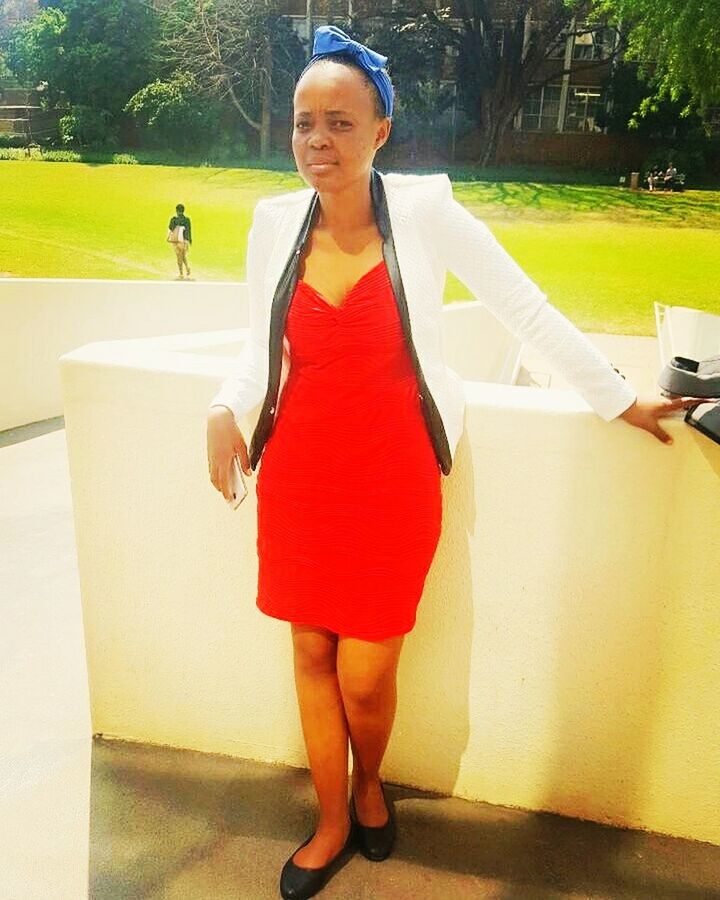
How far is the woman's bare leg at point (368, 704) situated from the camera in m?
1.31

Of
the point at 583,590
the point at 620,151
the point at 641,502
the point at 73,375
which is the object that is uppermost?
the point at 620,151

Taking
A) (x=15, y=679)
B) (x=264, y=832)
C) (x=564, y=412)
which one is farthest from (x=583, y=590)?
(x=15, y=679)

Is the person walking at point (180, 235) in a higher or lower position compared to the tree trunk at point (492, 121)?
lower

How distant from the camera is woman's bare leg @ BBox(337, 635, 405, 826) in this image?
131 cm

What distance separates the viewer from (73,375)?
1.53m

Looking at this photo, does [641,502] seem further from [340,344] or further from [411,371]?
[340,344]

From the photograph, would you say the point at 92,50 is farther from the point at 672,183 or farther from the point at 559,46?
the point at 672,183

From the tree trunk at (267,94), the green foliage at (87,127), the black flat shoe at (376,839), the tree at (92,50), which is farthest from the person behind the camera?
the tree trunk at (267,94)

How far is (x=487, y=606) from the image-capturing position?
1458 mm

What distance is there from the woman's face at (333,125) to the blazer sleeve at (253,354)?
17 centimetres

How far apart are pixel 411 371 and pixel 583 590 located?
59 centimetres

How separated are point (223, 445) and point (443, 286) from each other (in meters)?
0.50

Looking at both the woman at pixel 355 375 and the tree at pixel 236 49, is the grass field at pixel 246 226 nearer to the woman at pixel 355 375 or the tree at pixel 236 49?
the tree at pixel 236 49

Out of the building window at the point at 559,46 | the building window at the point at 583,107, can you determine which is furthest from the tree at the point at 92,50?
the building window at the point at 583,107
